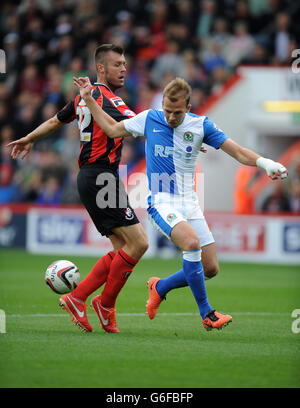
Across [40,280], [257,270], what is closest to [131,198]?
[257,270]

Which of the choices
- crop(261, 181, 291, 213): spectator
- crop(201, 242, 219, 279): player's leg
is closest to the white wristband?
crop(201, 242, 219, 279): player's leg

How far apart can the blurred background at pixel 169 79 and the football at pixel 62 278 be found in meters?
8.66

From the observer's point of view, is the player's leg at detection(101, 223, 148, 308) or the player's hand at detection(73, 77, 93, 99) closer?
the player's hand at detection(73, 77, 93, 99)

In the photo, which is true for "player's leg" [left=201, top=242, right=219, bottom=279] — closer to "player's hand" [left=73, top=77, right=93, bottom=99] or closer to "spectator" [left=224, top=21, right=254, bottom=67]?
"player's hand" [left=73, top=77, right=93, bottom=99]

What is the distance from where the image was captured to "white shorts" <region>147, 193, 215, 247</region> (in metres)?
7.02

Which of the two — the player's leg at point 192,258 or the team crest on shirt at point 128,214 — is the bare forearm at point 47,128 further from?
the player's leg at point 192,258

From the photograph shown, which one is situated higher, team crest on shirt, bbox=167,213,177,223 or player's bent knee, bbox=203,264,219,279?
team crest on shirt, bbox=167,213,177,223

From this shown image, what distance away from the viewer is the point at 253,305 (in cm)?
984

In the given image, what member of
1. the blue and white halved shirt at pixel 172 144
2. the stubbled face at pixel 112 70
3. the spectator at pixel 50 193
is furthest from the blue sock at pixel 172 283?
the spectator at pixel 50 193

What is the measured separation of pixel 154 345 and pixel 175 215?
1151 mm

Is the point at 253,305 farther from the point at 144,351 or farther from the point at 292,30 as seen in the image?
the point at 292,30

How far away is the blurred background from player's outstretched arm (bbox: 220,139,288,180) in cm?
911

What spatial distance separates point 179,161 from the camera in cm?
721
